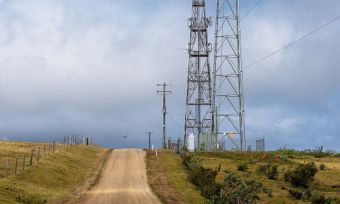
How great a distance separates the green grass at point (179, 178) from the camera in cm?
4285

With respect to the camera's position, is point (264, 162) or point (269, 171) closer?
point (269, 171)

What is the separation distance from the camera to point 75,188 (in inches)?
1896

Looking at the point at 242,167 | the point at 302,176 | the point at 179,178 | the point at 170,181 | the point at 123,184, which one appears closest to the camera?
the point at 123,184

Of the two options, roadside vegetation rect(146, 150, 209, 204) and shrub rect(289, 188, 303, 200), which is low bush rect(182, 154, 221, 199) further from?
shrub rect(289, 188, 303, 200)

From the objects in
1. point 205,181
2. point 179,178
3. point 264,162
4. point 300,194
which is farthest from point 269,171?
point 205,181

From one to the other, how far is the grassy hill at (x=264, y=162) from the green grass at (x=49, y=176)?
8251 millimetres

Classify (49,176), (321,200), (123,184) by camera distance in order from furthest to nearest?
(49,176), (123,184), (321,200)

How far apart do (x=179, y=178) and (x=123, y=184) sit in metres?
5.92

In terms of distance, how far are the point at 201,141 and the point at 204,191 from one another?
4343cm

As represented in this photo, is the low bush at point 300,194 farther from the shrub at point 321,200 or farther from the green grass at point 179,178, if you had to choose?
the green grass at point 179,178

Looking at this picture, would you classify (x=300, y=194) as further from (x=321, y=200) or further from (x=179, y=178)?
(x=179, y=178)

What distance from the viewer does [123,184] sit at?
1989 inches

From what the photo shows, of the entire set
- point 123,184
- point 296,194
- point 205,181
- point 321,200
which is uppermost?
point 205,181

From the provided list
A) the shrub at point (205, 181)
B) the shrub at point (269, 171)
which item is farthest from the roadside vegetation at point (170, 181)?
the shrub at point (269, 171)
